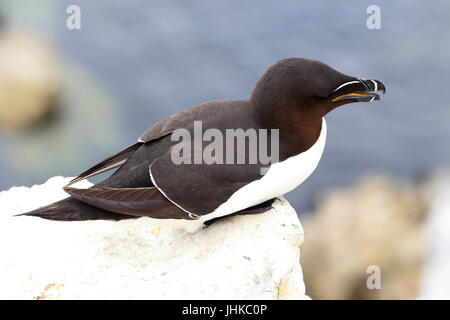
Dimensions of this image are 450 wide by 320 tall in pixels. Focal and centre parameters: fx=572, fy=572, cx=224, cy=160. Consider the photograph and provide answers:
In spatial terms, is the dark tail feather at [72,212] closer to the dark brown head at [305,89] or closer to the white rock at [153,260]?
the white rock at [153,260]

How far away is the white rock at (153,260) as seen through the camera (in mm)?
3264

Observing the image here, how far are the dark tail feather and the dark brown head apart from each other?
1.10 metres

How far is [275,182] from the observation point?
3406 millimetres

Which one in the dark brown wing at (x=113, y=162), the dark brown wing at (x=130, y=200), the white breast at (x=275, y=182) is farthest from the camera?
the dark brown wing at (x=113, y=162)

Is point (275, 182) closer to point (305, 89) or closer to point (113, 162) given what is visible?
point (305, 89)

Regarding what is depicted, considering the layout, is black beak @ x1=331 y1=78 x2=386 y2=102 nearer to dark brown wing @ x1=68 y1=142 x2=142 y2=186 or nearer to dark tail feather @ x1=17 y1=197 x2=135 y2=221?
dark brown wing @ x1=68 y1=142 x2=142 y2=186

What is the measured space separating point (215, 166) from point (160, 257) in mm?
734

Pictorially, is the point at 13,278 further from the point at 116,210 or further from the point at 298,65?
the point at 298,65

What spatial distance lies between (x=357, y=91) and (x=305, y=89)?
335 mm

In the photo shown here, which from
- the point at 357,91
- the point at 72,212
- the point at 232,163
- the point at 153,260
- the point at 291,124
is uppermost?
the point at 357,91

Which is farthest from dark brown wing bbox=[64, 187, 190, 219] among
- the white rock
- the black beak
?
the black beak

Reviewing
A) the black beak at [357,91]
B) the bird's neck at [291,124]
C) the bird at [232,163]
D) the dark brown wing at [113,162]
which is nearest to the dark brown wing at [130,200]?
the bird at [232,163]

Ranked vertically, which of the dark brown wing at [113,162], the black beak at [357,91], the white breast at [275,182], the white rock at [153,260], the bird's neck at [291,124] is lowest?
the white rock at [153,260]

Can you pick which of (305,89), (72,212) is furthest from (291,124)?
(72,212)
